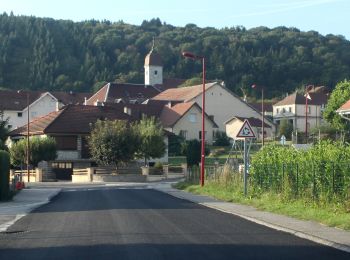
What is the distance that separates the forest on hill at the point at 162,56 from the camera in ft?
492

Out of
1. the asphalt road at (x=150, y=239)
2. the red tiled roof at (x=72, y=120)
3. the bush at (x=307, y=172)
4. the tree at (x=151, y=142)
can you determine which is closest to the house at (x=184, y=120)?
the red tiled roof at (x=72, y=120)

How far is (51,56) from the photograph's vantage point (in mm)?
174625

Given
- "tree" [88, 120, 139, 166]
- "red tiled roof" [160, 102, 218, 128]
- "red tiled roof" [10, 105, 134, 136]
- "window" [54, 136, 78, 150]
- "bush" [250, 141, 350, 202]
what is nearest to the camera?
"bush" [250, 141, 350, 202]

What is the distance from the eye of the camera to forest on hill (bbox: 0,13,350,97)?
150m

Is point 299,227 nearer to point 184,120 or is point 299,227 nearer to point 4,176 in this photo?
point 4,176

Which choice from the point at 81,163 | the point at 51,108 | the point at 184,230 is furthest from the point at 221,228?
the point at 51,108

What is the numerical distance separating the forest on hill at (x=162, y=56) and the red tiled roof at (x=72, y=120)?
226 ft

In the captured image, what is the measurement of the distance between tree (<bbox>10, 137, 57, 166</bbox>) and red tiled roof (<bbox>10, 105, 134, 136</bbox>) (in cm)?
274

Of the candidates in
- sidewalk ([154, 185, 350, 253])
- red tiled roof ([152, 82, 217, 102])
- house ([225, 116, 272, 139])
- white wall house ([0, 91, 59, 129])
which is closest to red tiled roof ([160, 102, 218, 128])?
house ([225, 116, 272, 139])

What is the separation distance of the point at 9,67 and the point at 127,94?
64.2 m

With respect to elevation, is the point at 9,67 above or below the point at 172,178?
above

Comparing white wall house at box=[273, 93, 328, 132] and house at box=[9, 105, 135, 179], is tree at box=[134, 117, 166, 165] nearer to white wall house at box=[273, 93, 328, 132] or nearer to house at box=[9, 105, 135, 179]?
house at box=[9, 105, 135, 179]

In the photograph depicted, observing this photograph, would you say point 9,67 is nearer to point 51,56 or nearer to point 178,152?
point 51,56

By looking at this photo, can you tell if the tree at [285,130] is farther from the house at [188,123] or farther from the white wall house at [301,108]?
the white wall house at [301,108]
